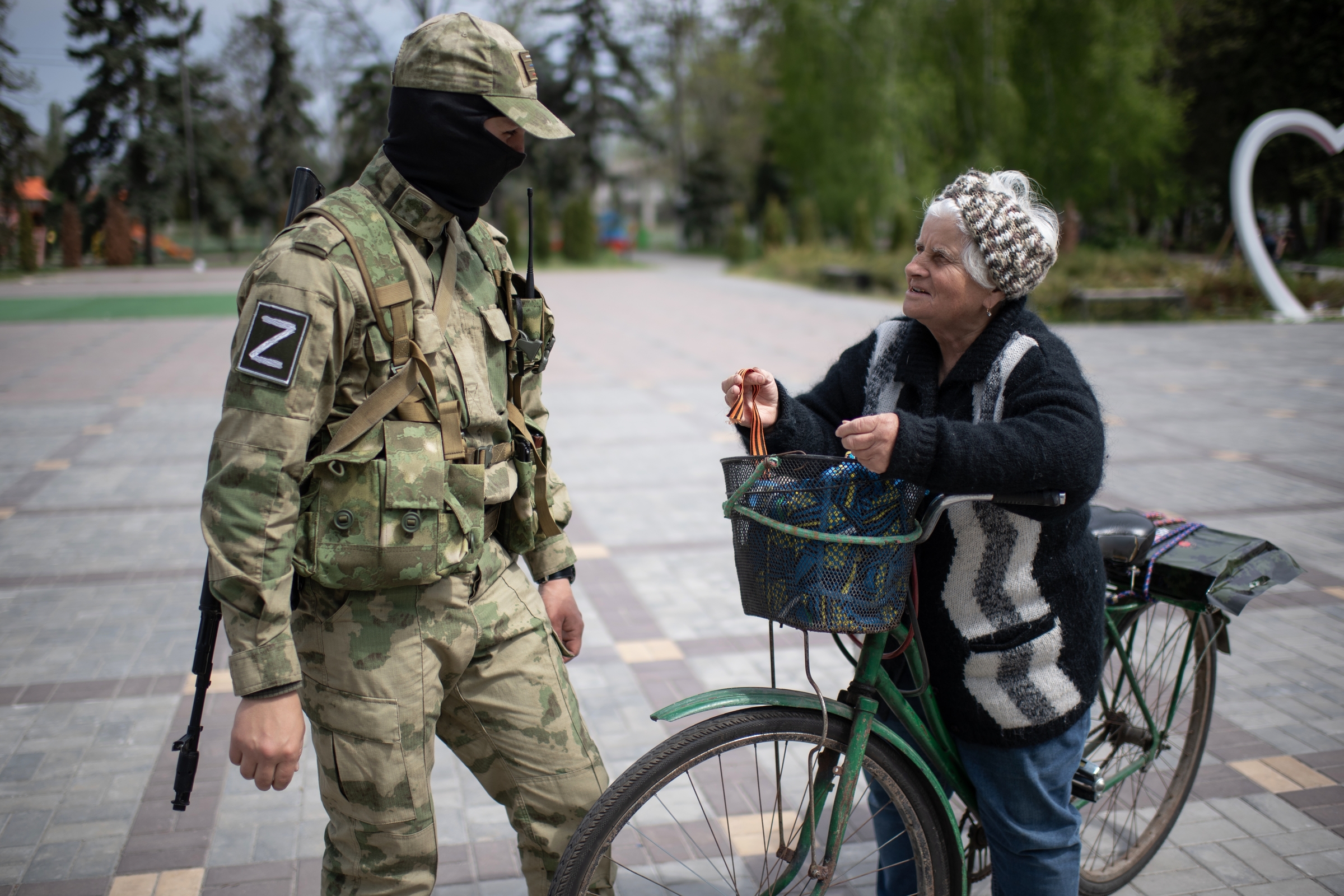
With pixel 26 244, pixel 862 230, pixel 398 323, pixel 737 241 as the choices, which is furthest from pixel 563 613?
pixel 737 241

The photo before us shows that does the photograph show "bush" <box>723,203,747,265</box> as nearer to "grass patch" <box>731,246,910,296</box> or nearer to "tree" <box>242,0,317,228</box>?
"grass patch" <box>731,246,910,296</box>

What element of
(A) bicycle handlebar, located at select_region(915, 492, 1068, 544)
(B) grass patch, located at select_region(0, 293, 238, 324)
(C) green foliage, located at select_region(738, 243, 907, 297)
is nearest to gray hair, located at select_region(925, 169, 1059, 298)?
(A) bicycle handlebar, located at select_region(915, 492, 1068, 544)

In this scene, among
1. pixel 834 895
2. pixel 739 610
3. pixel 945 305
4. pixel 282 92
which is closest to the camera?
pixel 945 305

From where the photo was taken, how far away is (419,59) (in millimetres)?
1868

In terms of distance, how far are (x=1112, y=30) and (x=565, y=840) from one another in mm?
31173

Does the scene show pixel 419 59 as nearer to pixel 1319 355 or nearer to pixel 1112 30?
pixel 1319 355

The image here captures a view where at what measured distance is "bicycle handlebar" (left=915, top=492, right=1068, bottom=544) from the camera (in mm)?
1829

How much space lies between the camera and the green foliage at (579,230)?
3600 cm

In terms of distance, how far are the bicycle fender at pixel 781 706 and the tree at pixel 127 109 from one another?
37.5 meters

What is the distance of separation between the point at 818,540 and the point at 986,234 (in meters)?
0.70

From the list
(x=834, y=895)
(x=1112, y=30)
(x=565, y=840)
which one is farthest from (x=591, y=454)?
(x=1112, y=30)

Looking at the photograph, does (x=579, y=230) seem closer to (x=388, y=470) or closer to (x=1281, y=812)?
(x=1281, y=812)

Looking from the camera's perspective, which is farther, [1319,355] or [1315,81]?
[1315,81]

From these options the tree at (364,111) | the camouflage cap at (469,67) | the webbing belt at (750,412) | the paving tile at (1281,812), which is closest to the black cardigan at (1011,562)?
the webbing belt at (750,412)
